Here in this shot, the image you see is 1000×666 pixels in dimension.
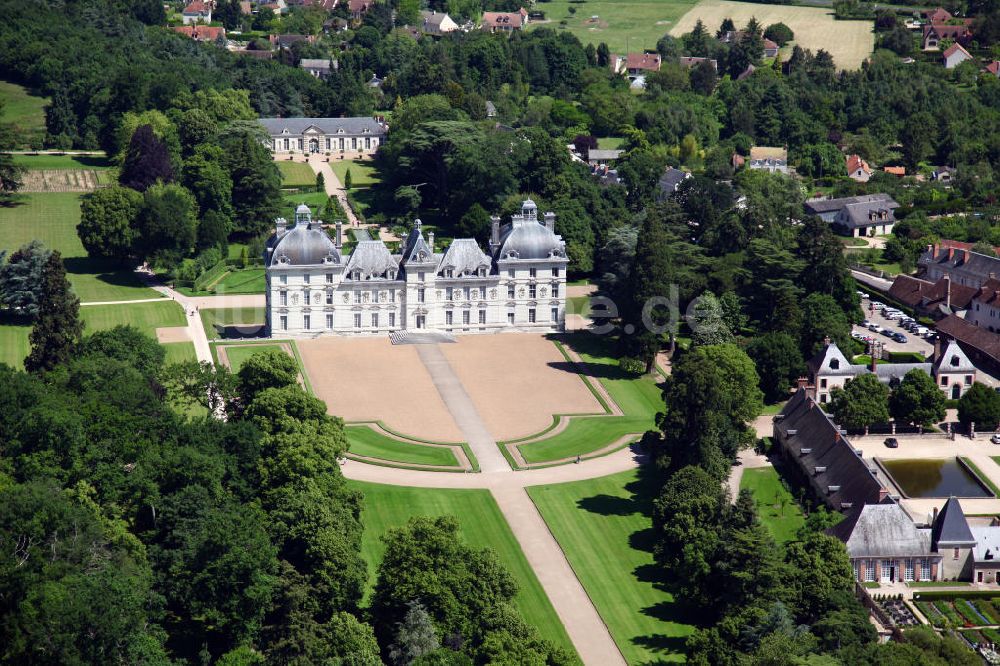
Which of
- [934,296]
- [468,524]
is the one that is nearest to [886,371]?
[934,296]

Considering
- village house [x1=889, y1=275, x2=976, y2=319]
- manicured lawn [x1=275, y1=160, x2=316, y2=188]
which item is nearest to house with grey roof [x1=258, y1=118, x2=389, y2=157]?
manicured lawn [x1=275, y1=160, x2=316, y2=188]

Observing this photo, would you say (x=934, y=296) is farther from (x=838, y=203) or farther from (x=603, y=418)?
(x=603, y=418)

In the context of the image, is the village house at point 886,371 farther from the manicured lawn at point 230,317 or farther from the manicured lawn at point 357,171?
the manicured lawn at point 357,171

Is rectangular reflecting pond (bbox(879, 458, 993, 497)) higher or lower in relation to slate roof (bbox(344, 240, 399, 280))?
lower

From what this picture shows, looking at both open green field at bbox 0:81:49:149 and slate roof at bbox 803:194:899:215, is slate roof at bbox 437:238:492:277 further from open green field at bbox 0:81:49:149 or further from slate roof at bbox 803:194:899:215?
open green field at bbox 0:81:49:149

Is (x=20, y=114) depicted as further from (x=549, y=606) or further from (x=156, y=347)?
(x=549, y=606)

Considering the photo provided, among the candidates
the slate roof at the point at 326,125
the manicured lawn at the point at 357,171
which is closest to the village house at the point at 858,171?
the manicured lawn at the point at 357,171
